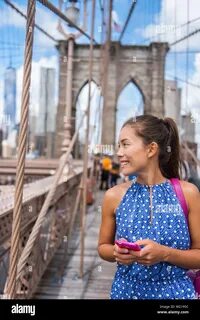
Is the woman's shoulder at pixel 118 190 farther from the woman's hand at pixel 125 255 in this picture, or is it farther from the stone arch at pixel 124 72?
the stone arch at pixel 124 72

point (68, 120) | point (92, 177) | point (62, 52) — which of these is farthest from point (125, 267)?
point (62, 52)

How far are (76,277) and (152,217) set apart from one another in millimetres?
2353

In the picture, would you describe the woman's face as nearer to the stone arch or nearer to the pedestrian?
the pedestrian

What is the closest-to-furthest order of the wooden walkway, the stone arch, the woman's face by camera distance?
the woman's face < the wooden walkway < the stone arch

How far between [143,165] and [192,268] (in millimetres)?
232

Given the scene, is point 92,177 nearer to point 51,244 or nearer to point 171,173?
point 51,244

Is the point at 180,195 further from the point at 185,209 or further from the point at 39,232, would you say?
the point at 39,232

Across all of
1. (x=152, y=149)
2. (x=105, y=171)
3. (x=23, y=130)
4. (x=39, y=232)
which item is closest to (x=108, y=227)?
(x=152, y=149)

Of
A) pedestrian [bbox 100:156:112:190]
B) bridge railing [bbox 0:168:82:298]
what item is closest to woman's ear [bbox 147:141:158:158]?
bridge railing [bbox 0:168:82:298]

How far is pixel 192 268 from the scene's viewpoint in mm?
937

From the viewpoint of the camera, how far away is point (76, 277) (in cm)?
315

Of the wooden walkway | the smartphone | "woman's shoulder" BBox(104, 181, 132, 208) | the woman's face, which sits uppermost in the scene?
the woman's face

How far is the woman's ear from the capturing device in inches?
37.5

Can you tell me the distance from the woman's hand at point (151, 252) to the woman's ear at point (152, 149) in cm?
19
